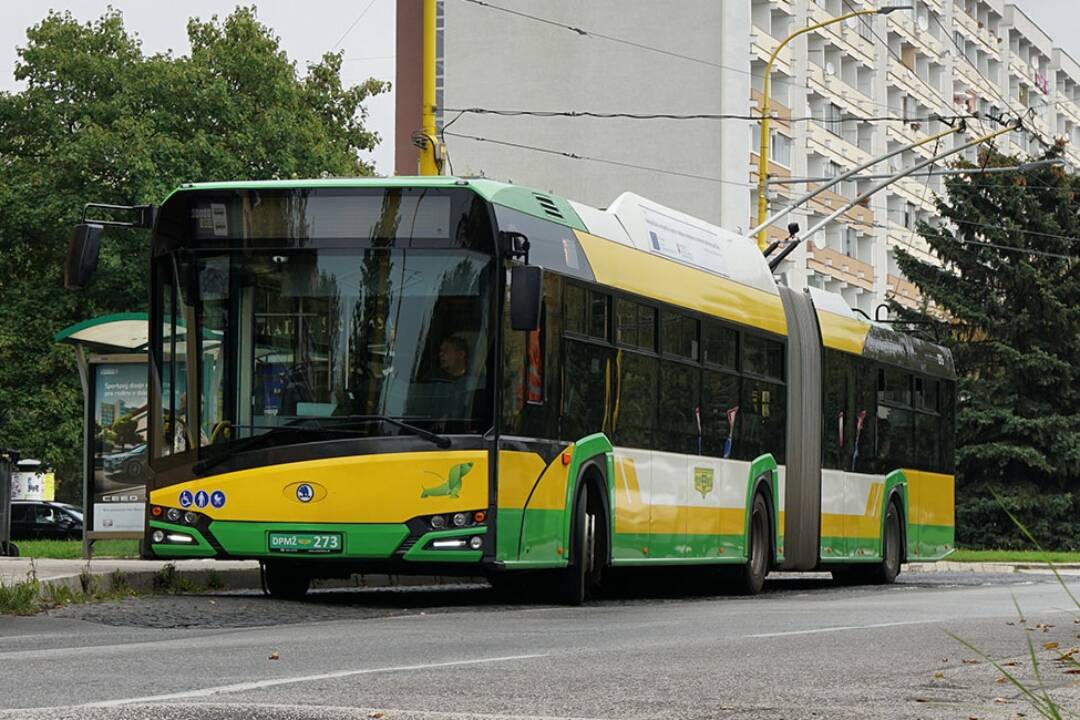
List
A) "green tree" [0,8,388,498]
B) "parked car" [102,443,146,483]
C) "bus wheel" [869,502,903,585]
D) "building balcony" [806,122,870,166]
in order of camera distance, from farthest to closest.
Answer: "building balcony" [806,122,870,166]
"green tree" [0,8,388,498]
"bus wheel" [869,502,903,585]
"parked car" [102,443,146,483]

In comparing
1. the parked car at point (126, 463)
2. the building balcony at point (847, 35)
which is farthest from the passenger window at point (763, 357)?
the building balcony at point (847, 35)

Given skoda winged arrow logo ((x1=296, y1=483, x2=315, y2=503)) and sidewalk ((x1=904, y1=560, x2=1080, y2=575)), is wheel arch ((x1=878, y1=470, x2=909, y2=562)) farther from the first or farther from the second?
skoda winged arrow logo ((x1=296, y1=483, x2=315, y2=503))

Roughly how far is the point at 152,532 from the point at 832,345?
10.2 m

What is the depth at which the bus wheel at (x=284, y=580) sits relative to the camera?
17.6 m

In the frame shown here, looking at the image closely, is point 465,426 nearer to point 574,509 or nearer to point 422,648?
point 574,509

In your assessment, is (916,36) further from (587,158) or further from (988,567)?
(988,567)

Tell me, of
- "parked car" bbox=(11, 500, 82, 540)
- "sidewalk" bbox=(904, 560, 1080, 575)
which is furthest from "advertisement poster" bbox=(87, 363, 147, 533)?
"parked car" bbox=(11, 500, 82, 540)

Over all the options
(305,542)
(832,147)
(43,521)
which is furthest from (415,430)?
(832,147)

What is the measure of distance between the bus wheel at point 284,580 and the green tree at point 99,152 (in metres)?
30.6

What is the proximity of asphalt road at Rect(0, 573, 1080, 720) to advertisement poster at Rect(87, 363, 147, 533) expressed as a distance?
751 cm

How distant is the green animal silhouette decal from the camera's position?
15.8 m

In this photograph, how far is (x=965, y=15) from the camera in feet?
316

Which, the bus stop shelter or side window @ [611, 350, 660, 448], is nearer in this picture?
side window @ [611, 350, 660, 448]

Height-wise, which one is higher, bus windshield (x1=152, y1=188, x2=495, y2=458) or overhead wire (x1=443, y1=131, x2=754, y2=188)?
overhead wire (x1=443, y1=131, x2=754, y2=188)
